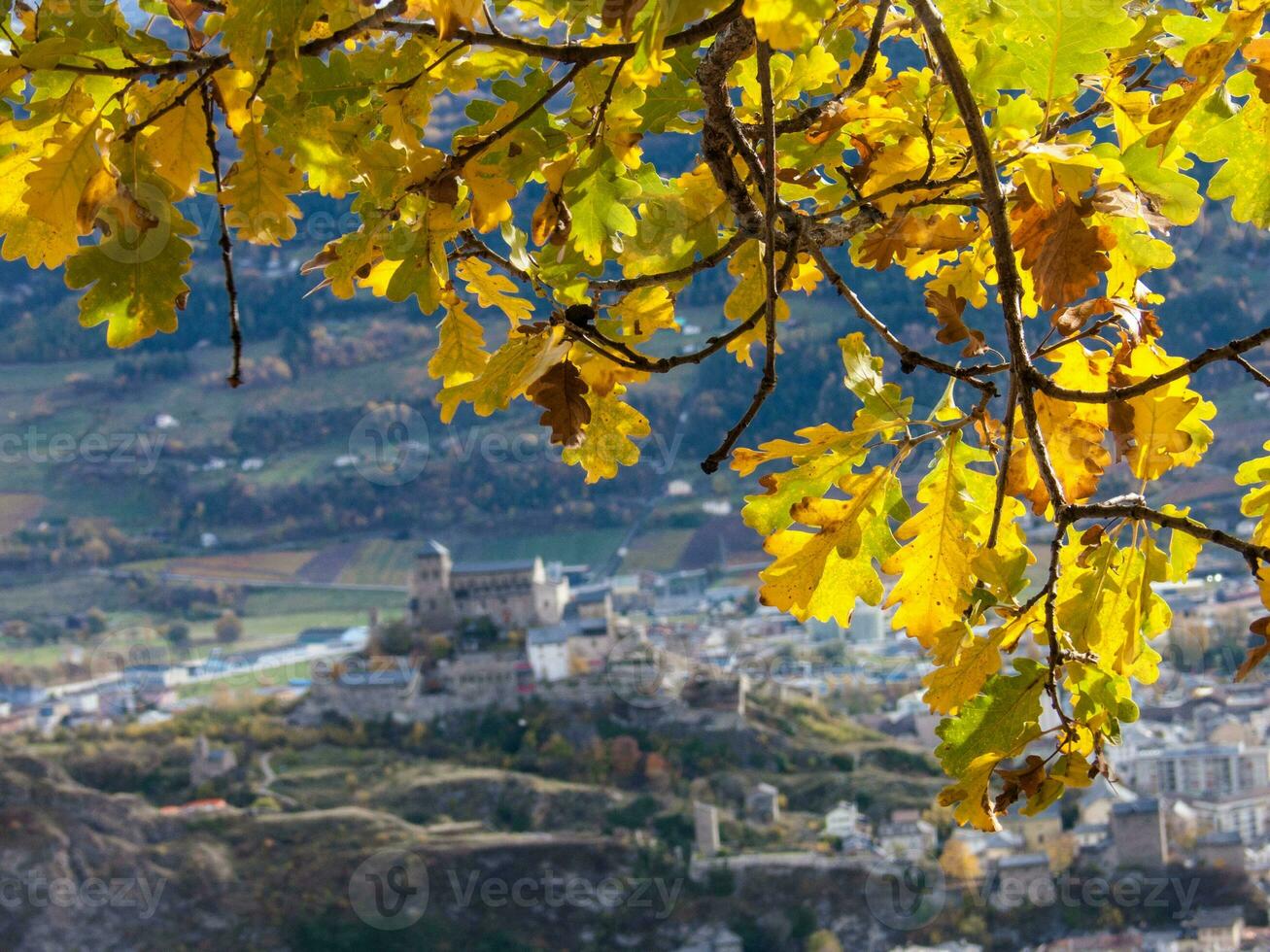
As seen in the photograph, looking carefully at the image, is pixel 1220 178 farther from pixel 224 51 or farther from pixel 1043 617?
pixel 224 51

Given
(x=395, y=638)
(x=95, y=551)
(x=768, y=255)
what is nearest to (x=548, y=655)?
(x=395, y=638)

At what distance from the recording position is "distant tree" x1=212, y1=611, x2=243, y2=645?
118ft

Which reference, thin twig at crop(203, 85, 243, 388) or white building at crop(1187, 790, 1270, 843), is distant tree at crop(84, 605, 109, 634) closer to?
white building at crop(1187, 790, 1270, 843)

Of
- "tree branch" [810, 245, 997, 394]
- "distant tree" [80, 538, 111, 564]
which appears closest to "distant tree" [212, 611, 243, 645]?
"distant tree" [80, 538, 111, 564]

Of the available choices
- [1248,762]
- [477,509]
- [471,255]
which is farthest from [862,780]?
[471,255]

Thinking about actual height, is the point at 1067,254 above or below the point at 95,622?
below

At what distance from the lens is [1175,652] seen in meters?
25.1

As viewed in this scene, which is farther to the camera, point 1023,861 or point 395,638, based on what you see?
point 395,638

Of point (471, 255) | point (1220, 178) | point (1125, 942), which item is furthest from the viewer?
point (1125, 942)

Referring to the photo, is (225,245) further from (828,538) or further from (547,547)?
(547,547)

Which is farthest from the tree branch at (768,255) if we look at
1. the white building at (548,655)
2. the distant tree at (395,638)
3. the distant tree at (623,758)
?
the distant tree at (395,638)

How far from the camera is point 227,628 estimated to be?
1427 inches

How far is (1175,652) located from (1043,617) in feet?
85.8

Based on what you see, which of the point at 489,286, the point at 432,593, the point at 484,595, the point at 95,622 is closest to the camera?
the point at 489,286
